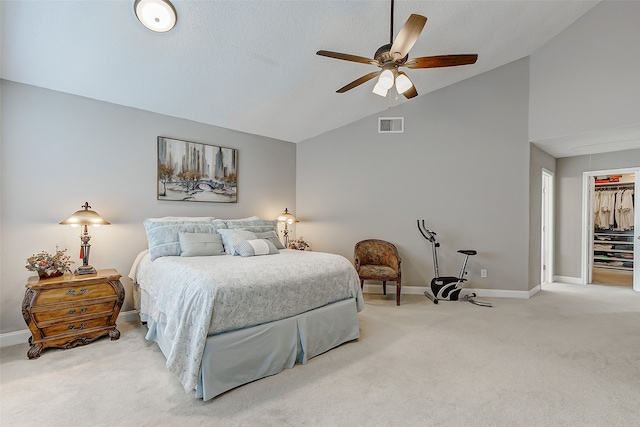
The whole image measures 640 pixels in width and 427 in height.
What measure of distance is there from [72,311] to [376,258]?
387cm

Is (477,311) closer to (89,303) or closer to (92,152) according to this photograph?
(89,303)

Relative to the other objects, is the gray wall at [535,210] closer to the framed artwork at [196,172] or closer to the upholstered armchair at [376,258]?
the upholstered armchair at [376,258]

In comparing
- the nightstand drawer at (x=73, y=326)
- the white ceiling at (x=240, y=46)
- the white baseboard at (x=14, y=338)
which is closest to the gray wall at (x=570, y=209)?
the white ceiling at (x=240, y=46)

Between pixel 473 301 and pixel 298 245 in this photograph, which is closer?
pixel 473 301

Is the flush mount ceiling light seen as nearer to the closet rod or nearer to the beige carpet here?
the beige carpet

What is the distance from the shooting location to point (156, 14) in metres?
2.45

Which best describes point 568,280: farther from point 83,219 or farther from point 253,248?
point 83,219

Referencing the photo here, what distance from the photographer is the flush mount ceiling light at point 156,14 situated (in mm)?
2352

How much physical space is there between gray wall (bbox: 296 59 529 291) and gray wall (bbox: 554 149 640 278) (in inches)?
78.3

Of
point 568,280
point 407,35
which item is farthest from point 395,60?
point 568,280

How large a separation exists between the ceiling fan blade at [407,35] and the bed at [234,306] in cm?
197

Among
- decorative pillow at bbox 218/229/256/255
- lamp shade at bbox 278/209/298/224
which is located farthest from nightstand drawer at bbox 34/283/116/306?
lamp shade at bbox 278/209/298/224

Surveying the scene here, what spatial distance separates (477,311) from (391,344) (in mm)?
1728

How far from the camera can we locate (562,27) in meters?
4.02
